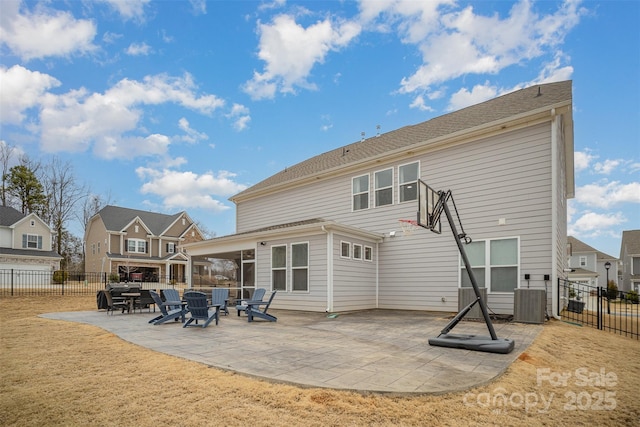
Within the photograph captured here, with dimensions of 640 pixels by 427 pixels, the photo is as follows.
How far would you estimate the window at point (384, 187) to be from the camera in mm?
13098

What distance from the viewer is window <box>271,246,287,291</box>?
12.6 metres

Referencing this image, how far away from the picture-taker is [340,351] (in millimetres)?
5742

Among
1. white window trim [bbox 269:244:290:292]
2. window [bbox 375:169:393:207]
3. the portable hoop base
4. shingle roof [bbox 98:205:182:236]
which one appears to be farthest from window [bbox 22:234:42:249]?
the portable hoop base

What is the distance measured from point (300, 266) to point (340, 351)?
643cm

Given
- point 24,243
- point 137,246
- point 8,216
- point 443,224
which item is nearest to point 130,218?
point 137,246

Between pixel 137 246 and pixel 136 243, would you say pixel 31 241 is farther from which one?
pixel 137 246

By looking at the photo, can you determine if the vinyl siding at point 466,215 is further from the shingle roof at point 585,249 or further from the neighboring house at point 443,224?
the shingle roof at point 585,249

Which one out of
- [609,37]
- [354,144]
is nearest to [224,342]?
[354,144]

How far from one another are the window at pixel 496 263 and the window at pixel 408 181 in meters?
2.79

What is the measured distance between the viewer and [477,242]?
10.8 metres

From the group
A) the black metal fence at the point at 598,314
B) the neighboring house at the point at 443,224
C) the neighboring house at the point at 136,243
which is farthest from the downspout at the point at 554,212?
the neighboring house at the point at 136,243

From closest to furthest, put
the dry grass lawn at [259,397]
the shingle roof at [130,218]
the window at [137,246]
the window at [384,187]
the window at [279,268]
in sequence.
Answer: the dry grass lawn at [259,397]
the window at [279,268]
the window at [384,187]
the shingle roof at [130,218]
the window at [137,246]

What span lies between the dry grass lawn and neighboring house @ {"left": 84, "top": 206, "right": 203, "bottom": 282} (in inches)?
1138

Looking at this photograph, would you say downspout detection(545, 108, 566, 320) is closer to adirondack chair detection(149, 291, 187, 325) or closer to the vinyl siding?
the vinyl siding
